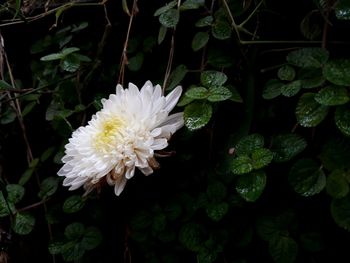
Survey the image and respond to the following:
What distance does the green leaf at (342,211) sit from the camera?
1.89 feet

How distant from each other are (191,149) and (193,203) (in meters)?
0.10

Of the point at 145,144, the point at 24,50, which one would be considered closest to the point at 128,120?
the point at 145,144

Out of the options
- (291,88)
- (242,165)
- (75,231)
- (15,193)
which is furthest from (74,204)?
(291,88)

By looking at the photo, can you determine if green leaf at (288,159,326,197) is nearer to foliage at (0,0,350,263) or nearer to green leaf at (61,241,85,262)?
foliage at (0,0,350,263)

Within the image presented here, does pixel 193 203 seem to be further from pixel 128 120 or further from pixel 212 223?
pixel 128 120

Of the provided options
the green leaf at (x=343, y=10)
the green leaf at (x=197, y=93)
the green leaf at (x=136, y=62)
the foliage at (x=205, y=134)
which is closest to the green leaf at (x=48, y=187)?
the foliage at (x=205, y=134)

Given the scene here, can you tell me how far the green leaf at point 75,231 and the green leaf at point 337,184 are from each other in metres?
0.52

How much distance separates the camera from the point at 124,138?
0.68 meters

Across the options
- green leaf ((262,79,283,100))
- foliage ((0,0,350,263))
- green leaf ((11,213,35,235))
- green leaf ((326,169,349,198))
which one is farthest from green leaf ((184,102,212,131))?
green leaf ((11,213,35,235))

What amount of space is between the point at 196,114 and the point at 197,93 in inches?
1.5

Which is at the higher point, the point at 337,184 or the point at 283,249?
the point at 337,184

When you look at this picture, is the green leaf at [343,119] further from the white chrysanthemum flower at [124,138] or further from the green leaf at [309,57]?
the white chrysanthemum flower at [124,138]

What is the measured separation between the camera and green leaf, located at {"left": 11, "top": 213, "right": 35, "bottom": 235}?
2.86ft

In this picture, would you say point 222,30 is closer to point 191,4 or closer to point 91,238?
point 191,4
